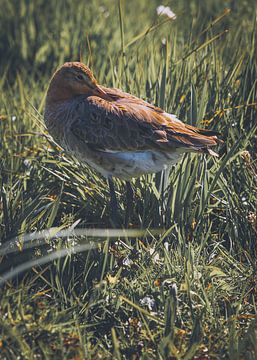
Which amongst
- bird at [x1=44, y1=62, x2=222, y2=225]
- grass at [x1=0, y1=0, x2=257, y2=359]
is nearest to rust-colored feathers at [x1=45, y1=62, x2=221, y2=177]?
bird at [x1=44, y1=62, x2=222, y2=225]

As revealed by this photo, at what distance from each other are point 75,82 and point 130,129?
478mm

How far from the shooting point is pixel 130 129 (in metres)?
4.43

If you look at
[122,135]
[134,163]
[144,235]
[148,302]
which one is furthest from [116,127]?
[148,302]

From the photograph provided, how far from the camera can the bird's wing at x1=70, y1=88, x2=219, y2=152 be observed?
439cm

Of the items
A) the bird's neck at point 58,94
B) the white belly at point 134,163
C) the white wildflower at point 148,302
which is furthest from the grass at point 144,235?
the bird's neck at point 58,94

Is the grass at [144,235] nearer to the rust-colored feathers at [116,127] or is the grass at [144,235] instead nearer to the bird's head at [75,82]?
the rust-colored feathers at [116,127]

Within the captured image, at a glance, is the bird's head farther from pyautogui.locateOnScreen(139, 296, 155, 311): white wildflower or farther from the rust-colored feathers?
pyautogui.locateOnScreen(139, 296, 155, 311): white wildflower

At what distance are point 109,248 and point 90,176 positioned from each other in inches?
Answer: 29.8

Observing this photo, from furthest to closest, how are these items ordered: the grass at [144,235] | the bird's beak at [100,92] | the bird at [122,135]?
the bird's beak at [100,92] → the bird at [122,135] → the grass at [144,235]

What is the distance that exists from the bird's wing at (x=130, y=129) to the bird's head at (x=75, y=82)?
0.12 meters

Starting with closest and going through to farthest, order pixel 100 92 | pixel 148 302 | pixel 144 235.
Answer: pixel 148 302 < pixel 144 235 < pixel 100 92

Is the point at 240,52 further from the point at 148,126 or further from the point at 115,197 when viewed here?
the point at 115,197

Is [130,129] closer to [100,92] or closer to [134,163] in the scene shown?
[134,163]

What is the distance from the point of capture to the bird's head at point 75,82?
15.2 feet
